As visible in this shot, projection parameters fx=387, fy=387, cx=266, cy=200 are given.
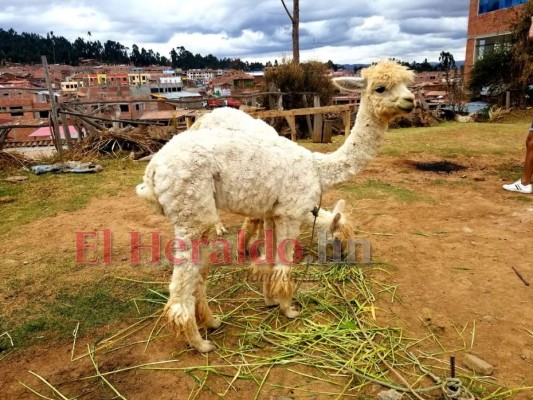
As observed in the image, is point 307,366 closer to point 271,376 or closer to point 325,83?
point 271,376

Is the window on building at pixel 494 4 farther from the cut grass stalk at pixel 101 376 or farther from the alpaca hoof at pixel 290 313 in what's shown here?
the cut grass stalk at pixel 101 376

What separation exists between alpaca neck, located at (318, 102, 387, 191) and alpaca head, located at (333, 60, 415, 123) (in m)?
0.11

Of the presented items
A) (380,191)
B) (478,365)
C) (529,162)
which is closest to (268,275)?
(478,365)

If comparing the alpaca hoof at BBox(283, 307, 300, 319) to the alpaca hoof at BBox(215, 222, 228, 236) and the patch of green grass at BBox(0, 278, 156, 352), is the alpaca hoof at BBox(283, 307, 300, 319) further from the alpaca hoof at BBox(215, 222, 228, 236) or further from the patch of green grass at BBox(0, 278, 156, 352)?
the alpaca hoof at BBox(215, 222, 228, 236)

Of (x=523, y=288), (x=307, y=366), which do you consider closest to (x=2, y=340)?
(x=307, y=366)

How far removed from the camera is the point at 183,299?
2658 mm

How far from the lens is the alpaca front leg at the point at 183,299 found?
262cm

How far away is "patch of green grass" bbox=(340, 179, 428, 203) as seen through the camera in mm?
6098

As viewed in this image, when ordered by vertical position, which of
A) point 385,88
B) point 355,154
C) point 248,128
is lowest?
point 355,154

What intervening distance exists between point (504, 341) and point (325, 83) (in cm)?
1376

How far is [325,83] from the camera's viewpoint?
605 inches

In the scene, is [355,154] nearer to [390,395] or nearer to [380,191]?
[390,395]

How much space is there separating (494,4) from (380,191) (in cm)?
2557

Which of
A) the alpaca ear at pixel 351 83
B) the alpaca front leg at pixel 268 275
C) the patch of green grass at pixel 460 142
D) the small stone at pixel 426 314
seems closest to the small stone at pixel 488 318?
the small stone at pixel 426 314
